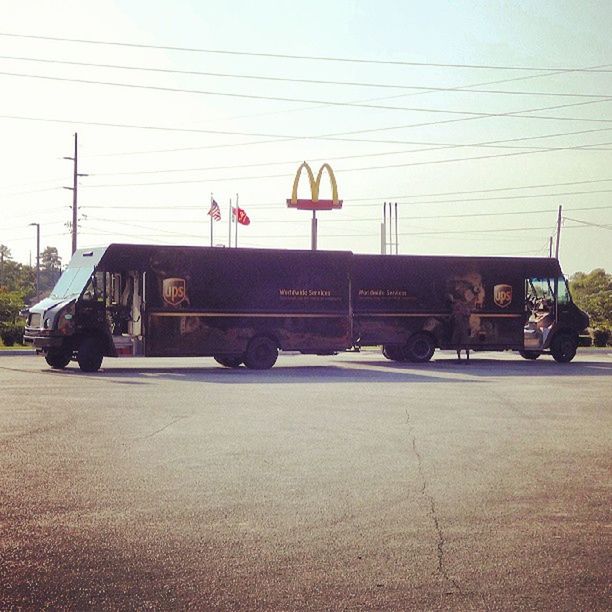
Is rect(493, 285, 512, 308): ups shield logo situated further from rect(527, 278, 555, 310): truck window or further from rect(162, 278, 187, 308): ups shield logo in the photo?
rect(162, 278, 187, 308): ups shield logo

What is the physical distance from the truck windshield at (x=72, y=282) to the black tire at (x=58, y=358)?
143 cm

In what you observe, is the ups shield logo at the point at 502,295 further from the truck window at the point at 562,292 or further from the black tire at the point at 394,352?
the black tire at the point at 394,352

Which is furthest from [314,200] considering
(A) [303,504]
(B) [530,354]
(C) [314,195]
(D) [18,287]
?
(D) [18,287]

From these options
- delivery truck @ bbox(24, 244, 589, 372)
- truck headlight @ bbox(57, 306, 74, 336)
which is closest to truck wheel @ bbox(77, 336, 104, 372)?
delivery truck @ bbox(24, 244, 589, 372)

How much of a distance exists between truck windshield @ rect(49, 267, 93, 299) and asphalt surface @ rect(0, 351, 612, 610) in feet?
26.5

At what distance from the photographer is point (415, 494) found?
889cm

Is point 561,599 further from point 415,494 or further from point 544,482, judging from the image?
point 544,482

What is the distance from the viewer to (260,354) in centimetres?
2702

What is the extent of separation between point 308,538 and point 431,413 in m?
8.94

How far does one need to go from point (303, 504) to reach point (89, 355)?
17.7 m

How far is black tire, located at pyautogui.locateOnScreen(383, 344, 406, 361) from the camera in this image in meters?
30.4

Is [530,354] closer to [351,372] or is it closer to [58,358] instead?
[351,372]

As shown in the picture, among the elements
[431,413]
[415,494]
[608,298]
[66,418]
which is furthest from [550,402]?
[608,298]

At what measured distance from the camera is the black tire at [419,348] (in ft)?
98.7
